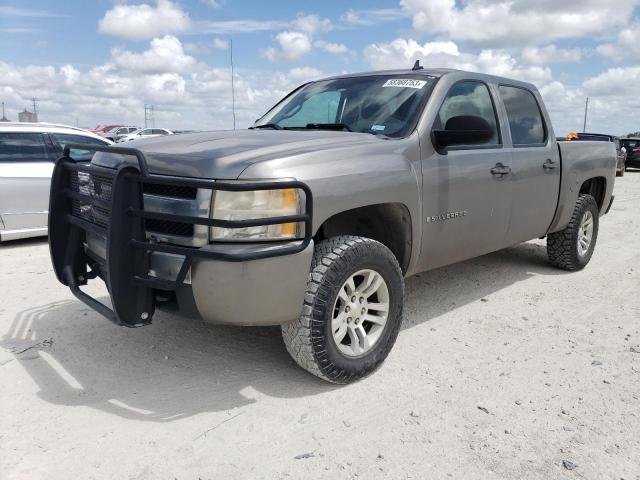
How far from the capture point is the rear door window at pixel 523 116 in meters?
4.71

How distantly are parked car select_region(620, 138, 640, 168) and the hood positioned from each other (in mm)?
24563

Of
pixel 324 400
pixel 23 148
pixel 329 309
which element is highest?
pixel 23 148

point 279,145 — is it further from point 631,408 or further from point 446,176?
point 631,408

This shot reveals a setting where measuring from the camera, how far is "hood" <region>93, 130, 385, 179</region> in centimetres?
276

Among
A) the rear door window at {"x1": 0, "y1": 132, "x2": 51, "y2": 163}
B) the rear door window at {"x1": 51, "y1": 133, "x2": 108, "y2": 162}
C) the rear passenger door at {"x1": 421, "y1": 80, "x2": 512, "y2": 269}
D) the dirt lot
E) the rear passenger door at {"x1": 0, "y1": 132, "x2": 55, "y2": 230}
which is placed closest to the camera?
the dirt lot

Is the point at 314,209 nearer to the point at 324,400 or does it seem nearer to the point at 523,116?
the point at 324,400

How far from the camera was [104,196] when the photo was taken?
3.18 metres

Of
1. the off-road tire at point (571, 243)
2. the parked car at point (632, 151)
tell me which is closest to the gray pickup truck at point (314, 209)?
the off-road tire at point (571, 243)

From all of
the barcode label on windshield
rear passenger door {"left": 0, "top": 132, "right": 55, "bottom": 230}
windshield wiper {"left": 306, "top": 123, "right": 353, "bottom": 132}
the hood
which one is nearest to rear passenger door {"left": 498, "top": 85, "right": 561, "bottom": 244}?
the barcode label on windshield

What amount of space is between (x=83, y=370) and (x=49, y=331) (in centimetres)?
84

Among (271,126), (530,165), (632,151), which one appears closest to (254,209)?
(271,126)

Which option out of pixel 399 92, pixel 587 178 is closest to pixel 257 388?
pixel 399 92

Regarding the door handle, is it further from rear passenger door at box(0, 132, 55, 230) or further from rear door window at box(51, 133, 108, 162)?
rear passenger door at box(0, 132, 55, 230)

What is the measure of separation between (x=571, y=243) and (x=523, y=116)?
1518 mm
